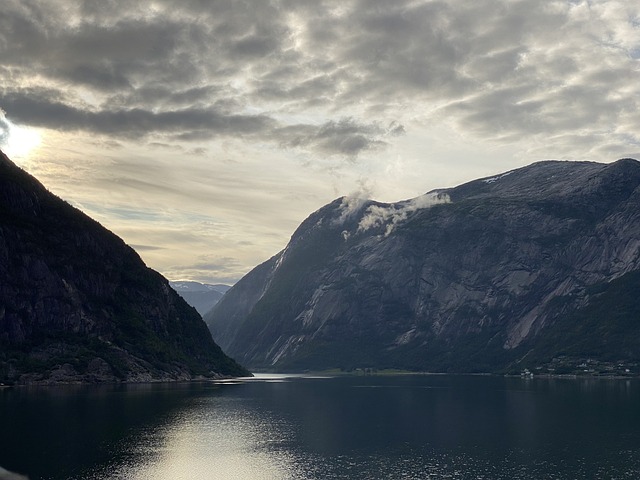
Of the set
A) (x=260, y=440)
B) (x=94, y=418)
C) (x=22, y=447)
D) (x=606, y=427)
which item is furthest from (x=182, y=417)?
(x=606, y=427)

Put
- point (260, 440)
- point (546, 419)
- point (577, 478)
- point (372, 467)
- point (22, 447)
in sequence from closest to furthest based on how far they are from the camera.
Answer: point (577, 478) → point (372, 467) → point (22, 447) → point (260, 440) → point (546, 419)

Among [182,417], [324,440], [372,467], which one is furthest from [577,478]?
[182,417]

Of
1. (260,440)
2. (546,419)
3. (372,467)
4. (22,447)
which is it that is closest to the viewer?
(372,467)

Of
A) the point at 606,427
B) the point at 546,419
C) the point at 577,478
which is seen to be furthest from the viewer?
the point at 546,419

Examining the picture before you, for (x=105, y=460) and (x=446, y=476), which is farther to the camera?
(x=105, y=460)

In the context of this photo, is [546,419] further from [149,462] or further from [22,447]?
[22,447]

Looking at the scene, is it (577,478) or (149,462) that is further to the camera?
(149,462)

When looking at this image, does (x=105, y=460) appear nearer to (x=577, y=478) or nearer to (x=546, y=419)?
(x=577, y=478)

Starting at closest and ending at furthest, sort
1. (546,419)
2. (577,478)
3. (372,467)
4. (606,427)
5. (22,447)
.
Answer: (577,478)
(372,467)
(22,447)
(606,427)
(546,419)
